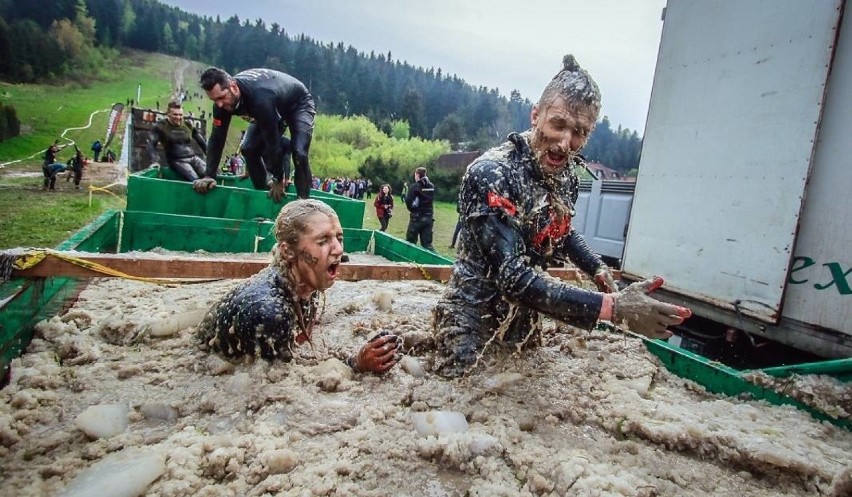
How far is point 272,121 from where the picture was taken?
4824 millimetres

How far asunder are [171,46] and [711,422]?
119992 mm

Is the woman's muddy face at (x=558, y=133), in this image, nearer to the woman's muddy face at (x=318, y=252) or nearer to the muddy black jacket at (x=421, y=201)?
the woman's muddy face at (x=318, y=252)

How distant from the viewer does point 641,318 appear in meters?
1.96

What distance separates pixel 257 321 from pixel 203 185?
3966 mm

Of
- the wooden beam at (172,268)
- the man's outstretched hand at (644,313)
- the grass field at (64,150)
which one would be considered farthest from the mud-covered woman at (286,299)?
the grass field at (64,150)

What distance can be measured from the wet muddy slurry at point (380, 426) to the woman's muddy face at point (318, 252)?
1.50 ft

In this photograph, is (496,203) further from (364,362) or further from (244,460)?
(244,460)

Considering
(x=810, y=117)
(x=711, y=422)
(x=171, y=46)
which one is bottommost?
(x=711, y=422)

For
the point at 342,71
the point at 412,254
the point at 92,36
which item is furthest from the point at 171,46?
the point at 412,254

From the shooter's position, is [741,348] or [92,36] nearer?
[741,348]

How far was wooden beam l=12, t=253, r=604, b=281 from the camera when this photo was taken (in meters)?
2.34

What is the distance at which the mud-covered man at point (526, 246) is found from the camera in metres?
2.05

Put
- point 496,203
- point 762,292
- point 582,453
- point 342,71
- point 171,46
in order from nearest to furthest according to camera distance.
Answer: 1. point 582,453
2. point 496,203
3. point 762,292
4. point 342,71
5. point 171,46

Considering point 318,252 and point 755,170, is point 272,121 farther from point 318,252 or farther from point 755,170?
point 755,170
